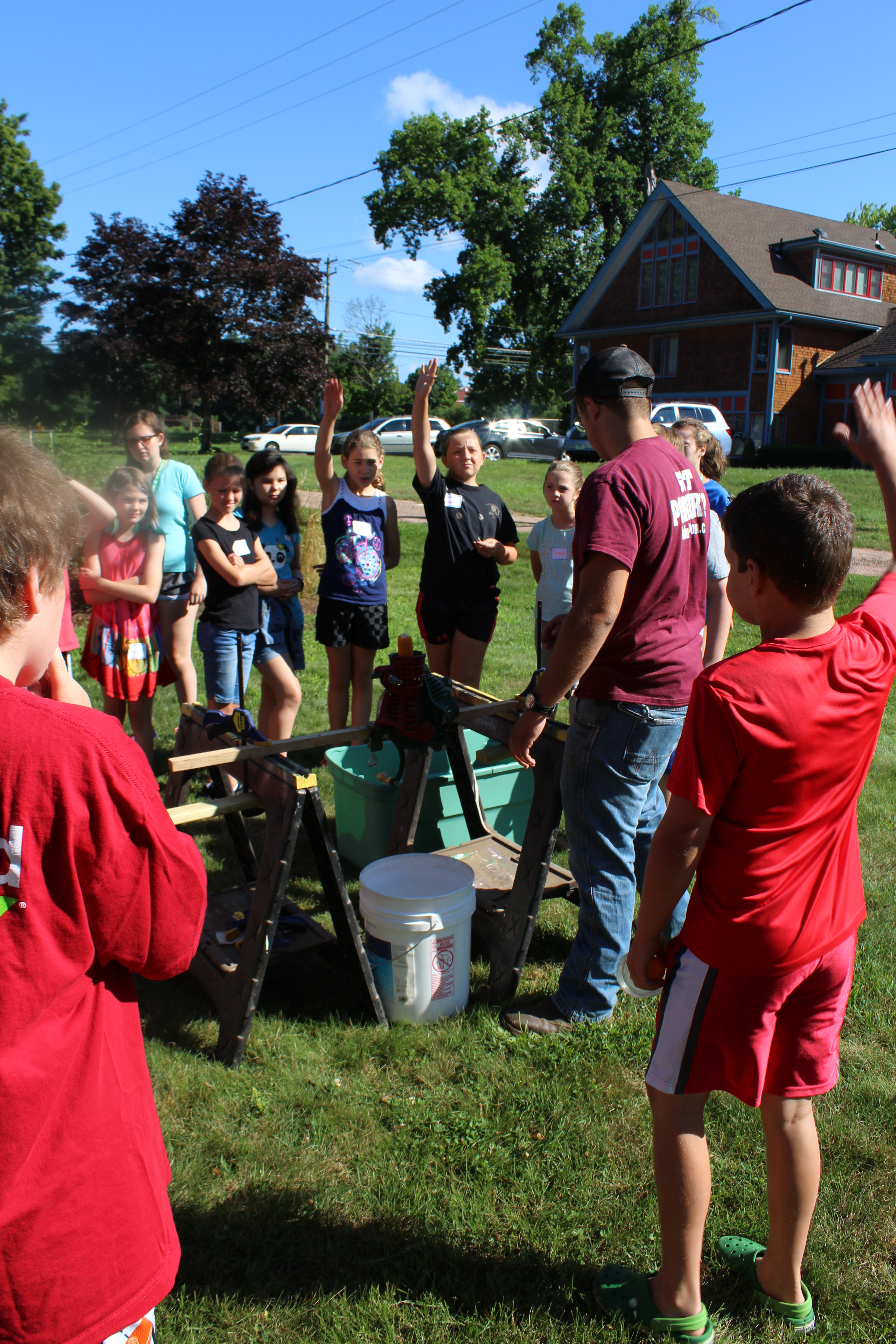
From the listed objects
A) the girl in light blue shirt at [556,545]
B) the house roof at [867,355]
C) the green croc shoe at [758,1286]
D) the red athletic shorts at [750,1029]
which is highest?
the house roof at [867,355]

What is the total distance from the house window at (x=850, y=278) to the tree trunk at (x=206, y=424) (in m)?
22.8

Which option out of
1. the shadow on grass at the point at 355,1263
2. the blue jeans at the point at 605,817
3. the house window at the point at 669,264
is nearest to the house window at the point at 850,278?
the house window at the point at 669,264

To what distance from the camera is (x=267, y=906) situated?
3.08m

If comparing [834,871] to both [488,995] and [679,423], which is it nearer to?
[488,995]

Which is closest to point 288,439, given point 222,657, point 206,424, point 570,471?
point 206,424

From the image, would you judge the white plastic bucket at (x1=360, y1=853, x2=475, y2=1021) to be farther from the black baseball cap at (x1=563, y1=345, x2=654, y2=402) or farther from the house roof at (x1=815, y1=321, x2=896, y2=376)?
the house roof at (x1=815, y1=321, x2=896, y2=376)

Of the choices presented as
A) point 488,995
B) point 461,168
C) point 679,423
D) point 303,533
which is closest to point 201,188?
point 461,168

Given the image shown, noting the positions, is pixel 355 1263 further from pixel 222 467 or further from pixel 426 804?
pixel 222 467

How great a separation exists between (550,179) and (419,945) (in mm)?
47535

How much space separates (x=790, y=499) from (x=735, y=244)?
36.5m

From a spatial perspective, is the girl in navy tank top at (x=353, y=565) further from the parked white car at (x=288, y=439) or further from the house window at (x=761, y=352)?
the house window at (x=761, y=352)

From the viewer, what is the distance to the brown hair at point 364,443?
5.39 m

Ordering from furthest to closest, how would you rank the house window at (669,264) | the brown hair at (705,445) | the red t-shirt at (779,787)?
the house window at (669,264) < the brown hair at (705,445) < the red t-shirt at (779,787)

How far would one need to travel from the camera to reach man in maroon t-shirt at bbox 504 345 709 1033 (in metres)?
2.77
